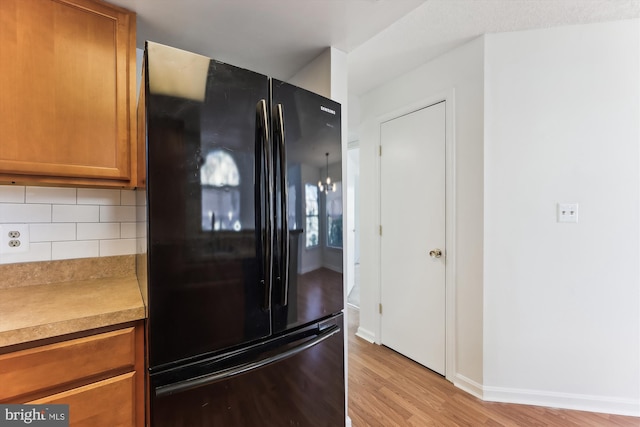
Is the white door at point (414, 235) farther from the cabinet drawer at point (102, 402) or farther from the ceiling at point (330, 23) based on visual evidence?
the cabinet drawer at point (102, 402)

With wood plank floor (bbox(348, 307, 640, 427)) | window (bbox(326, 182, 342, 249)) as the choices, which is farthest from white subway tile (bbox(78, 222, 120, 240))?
wood plank floor (bbox(348, 307, 640, 427))

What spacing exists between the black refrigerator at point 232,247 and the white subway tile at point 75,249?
76cm

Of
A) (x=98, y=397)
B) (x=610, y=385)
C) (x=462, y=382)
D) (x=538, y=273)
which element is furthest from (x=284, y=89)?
(x=610, y=385)

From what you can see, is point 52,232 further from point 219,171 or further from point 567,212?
point 567,212

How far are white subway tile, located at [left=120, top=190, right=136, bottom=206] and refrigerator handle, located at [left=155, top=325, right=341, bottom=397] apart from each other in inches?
40.4

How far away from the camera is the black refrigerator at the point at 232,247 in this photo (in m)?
0.86

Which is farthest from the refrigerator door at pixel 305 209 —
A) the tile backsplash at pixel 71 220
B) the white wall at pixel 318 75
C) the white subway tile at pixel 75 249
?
the white subway tile at pixel 75 249

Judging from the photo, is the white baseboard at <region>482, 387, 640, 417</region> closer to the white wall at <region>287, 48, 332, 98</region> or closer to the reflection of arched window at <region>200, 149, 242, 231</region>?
the reflection of arched window at <region>200, 149, 242, 231</region>

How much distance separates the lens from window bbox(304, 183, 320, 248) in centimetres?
119

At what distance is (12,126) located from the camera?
3.34ft

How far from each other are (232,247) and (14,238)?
110 cm

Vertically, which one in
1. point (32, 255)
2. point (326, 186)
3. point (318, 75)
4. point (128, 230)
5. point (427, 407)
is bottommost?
point (427, 407)

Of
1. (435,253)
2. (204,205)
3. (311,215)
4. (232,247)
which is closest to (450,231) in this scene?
(435,253)

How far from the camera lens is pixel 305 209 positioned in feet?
3.86
